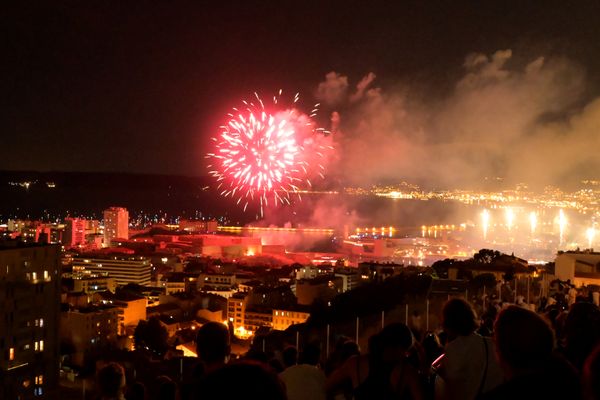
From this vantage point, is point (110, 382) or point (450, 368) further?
point (110, 382)

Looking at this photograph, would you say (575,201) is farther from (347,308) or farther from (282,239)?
(282,239)

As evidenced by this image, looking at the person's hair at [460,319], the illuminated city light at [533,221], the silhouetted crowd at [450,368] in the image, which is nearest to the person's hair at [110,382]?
the silhouetted crowd at [450,368]

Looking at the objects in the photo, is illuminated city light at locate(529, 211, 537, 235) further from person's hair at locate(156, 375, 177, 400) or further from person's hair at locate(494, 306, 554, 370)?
person's hair at locate(494, 306, 554, 370)

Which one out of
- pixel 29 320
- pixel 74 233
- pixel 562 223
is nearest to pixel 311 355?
pixel 29 320

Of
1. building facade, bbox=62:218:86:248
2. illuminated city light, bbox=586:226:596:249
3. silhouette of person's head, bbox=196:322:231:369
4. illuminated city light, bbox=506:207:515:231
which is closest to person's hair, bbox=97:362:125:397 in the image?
silhouette of person's head, bbox=196:322:231:369

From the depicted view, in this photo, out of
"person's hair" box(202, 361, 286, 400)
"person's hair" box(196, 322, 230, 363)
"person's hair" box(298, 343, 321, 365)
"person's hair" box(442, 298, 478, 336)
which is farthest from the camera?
"person's hair" box(298, 343, 321, 365)

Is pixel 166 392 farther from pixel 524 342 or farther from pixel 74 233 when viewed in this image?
pixel 74 233
